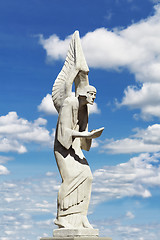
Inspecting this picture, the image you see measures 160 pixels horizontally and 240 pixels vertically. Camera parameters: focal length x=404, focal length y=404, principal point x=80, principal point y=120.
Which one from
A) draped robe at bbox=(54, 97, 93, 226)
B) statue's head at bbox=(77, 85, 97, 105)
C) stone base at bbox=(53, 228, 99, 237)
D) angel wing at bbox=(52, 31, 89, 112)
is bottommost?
stone base at bbox=(53, 228, 99, 237)

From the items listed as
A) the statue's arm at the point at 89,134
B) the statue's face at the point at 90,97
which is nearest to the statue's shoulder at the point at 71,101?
the statue's face at the point at 90,97

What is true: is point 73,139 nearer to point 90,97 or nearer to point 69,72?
point 90,97

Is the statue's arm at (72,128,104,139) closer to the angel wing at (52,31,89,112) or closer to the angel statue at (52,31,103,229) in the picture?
the angel statue at (52,31,103,229)

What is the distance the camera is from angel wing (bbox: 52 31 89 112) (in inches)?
489

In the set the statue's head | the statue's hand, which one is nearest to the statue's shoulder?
the statue's head

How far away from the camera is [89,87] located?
12180 millimetres

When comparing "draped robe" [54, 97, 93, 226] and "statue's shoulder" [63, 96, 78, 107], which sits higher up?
"statue's shoulder" [63, 96, 78, 107]

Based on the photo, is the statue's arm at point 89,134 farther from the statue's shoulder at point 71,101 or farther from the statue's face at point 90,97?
the statue's face at point 90,97

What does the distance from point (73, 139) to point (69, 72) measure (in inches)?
85.3

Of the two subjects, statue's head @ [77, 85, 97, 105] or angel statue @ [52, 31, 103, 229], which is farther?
statue's head @ [77, 85, 97, 105]

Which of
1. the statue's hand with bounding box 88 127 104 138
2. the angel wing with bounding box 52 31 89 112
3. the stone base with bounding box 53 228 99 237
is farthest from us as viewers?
the angel wing with bounding box 52 31 89 112

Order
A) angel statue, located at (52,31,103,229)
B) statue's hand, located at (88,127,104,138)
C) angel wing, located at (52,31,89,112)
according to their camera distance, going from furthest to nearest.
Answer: angel wing, located at (52,31,89,112)
statue's hand, located at (88,127,104,138)
angel statue, located at (52,31,103,229)

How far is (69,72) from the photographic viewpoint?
1265cm

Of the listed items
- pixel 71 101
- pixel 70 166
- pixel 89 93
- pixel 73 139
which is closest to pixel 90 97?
pixel 89 93
